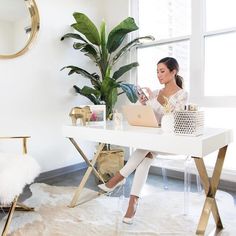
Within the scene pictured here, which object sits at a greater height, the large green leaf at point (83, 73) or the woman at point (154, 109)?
the large green leaf at point (83, 73)

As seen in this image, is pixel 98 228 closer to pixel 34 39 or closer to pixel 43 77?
pixel 43 77

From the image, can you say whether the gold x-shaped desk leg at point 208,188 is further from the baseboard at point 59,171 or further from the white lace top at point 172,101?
the baseboard at point 59,171

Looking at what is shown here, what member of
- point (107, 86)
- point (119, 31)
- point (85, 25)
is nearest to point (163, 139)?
point (107, 86)

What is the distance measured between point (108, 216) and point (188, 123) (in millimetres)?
1063

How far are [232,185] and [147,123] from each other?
1431mm

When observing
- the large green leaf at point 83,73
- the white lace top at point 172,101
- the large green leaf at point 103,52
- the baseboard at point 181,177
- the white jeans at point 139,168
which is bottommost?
the baseboard at point 181,177

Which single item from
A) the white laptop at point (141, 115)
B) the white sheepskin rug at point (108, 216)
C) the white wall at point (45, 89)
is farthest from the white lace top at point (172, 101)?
the white wall at point (45, 89)

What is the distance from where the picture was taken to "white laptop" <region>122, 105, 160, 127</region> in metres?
1.74

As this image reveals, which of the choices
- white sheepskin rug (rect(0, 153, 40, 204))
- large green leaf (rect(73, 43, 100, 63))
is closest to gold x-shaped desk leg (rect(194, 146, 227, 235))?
white sheepskin rug (rect(0, 153, 40, 204))

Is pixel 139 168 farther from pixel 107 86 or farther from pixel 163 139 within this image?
pixel 107 86

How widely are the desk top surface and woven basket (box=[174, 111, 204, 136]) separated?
0.16ft

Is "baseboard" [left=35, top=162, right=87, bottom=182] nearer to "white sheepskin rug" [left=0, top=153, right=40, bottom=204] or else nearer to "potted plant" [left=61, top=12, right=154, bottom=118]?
"potted plant" [left=61, top=12, right=154, bottom=118]

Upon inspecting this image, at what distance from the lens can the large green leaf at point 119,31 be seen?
296cm

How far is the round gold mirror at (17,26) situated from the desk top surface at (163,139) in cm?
137
